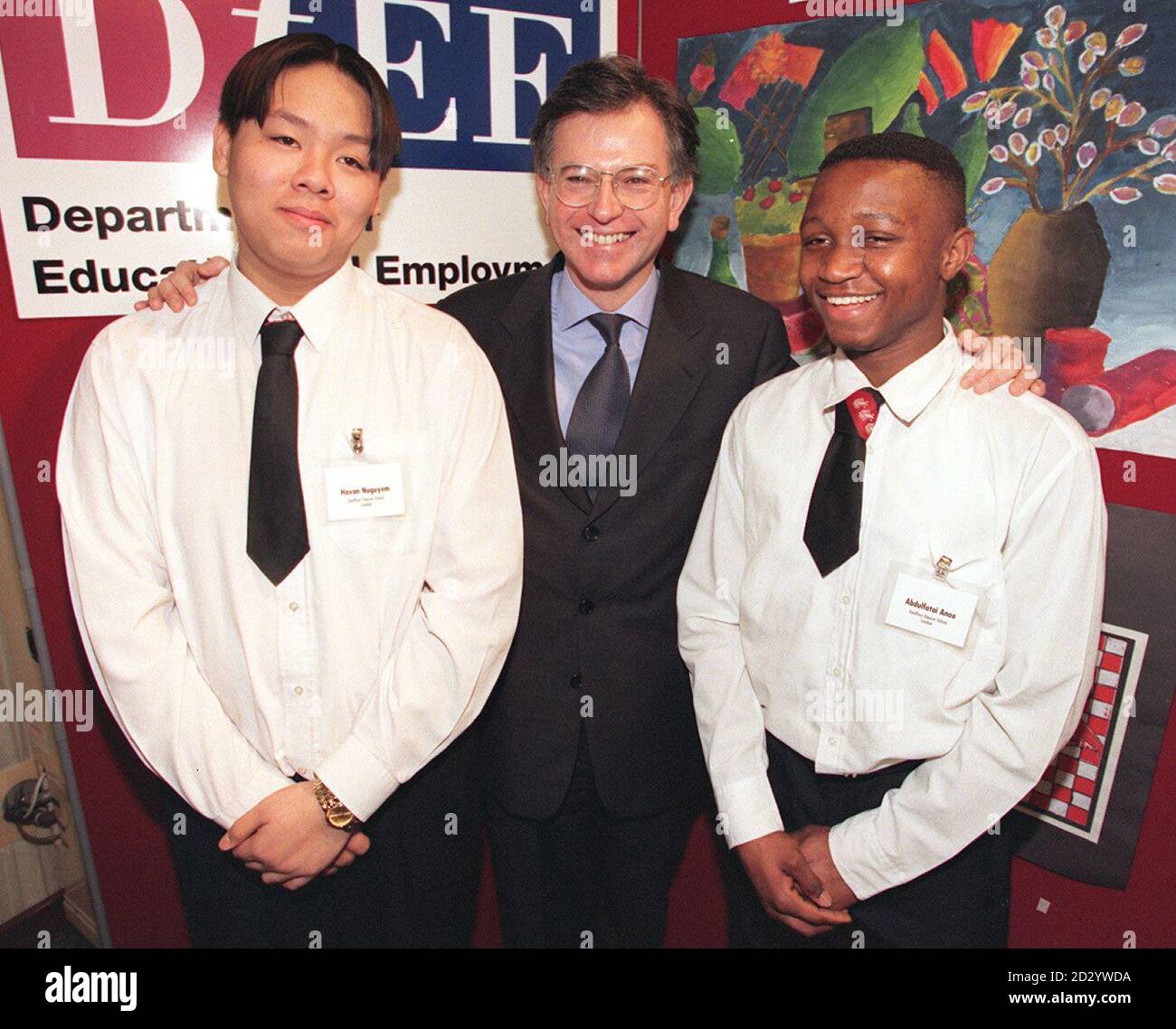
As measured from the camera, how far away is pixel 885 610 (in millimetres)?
1656

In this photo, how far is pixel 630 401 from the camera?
Result: 197 cm

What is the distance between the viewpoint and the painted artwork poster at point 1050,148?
69.4 inches

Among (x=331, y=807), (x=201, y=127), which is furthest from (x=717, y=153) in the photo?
(x=331, y=807)

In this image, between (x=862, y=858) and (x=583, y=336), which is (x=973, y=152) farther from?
(x=862, y=858)

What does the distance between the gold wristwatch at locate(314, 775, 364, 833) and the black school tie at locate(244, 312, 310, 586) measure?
0.40 meters

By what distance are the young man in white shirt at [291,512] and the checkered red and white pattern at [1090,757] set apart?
139cm

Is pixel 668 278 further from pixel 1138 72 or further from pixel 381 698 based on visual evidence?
pixel 381 698

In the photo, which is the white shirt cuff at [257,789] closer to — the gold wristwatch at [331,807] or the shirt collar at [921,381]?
the gold wristwatch at [331,807]

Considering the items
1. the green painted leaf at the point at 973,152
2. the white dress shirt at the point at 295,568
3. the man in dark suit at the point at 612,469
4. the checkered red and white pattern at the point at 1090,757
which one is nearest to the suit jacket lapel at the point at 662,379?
the man in dark suit at the point at 612,469

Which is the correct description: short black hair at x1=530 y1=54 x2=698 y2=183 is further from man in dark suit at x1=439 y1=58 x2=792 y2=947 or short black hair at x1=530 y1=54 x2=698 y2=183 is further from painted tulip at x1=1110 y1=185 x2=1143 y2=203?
painted tulip at x1=1110 y1=185 x2=1143 y2=203

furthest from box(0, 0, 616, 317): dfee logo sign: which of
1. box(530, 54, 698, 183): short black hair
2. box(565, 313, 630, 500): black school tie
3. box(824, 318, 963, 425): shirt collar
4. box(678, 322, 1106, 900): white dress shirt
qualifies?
box(824, 318, 963, 425): shirt collar

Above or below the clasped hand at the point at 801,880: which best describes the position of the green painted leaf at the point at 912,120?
above

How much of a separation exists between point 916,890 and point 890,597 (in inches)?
24.0

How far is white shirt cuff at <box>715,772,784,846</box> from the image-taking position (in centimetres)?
183
